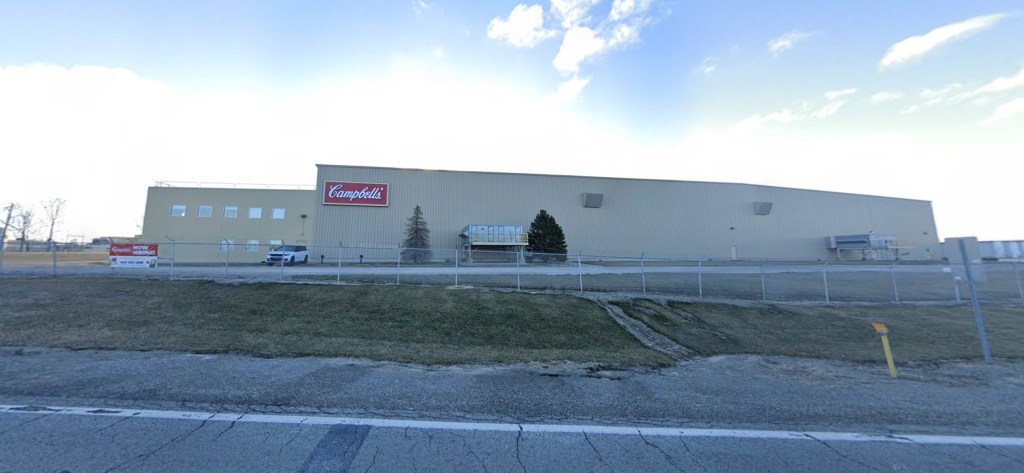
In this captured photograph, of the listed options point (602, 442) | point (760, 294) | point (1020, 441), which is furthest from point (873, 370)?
point (760, 294)

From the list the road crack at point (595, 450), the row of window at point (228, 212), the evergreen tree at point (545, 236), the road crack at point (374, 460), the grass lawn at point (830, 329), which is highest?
the row of window at point (228, 212)

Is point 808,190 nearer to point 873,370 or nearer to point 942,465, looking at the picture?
point 873,370

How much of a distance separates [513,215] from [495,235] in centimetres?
497

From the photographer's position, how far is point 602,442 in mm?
3854

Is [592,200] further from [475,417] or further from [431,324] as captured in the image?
[475,417]

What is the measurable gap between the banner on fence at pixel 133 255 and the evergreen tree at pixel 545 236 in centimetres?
2862

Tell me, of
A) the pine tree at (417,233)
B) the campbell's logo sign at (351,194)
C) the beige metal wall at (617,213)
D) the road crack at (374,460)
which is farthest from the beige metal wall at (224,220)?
the road crack at (374,460)

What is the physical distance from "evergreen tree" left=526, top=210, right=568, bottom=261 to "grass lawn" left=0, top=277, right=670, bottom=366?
25.8 metres

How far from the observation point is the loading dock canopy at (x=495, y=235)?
128ft

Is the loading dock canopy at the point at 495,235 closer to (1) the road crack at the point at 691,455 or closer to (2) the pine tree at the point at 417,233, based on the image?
(2) the pine tree at the point at 417,233

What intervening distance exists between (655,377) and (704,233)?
157ft

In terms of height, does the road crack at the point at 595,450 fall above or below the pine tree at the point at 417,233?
below

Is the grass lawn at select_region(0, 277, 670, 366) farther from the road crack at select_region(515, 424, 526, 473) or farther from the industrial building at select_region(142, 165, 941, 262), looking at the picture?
the industrial building at select_region(142, 165, 941, 262)

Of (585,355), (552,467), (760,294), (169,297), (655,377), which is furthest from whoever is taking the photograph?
(760,294)
